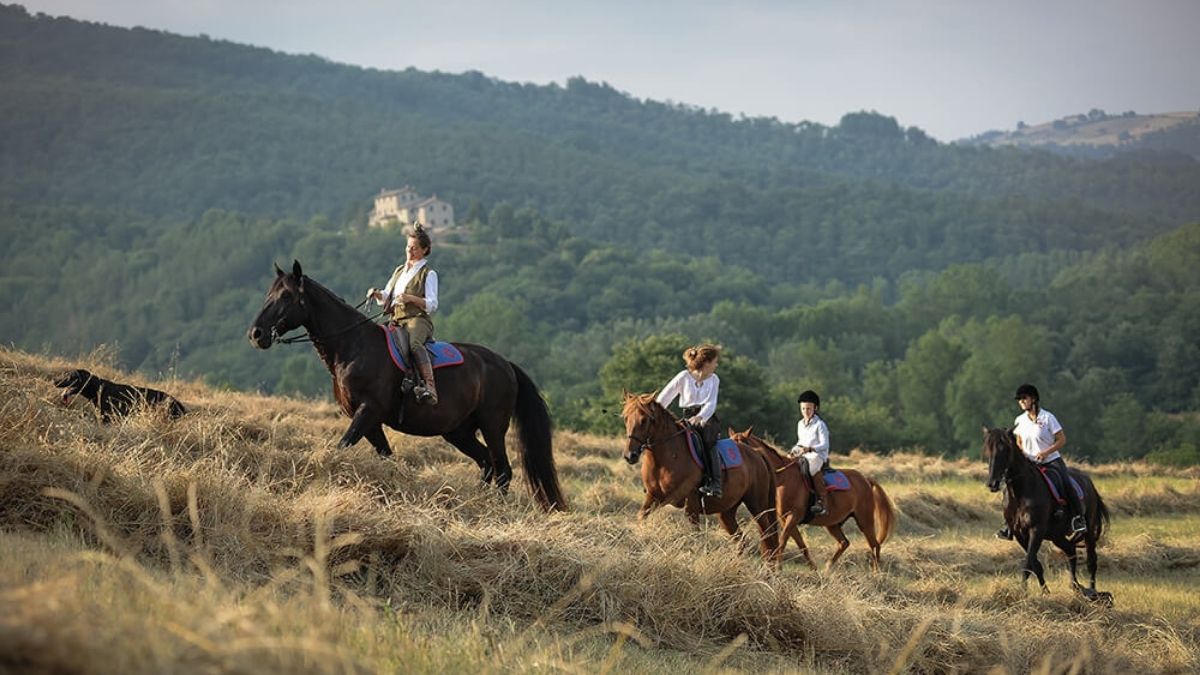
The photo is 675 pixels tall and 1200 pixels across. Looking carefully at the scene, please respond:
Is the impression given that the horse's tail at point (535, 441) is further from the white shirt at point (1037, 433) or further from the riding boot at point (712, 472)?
→ the white shirt at point (1037, 433)

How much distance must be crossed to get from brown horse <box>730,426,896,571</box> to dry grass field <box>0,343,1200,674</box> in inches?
74.2

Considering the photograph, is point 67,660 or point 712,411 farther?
point 712,411

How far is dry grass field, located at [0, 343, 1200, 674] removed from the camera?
4008 millimetres

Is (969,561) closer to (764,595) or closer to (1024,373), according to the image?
(764,595)

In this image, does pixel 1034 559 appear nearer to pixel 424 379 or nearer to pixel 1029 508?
pixel 1029 508

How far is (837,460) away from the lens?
28156mm

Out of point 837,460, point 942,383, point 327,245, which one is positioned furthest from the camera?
point 327,245

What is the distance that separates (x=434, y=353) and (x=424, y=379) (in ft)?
1.63

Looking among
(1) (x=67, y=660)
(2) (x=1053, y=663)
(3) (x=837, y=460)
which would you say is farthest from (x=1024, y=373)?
(1) (x=67, y=660)

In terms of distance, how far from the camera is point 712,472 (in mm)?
12859

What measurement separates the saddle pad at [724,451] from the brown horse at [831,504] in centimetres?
25

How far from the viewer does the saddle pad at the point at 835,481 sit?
564 inches

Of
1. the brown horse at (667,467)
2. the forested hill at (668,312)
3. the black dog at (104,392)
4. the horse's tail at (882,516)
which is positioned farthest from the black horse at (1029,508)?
the forested hill at (668,312)

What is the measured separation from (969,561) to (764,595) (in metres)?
8.27
